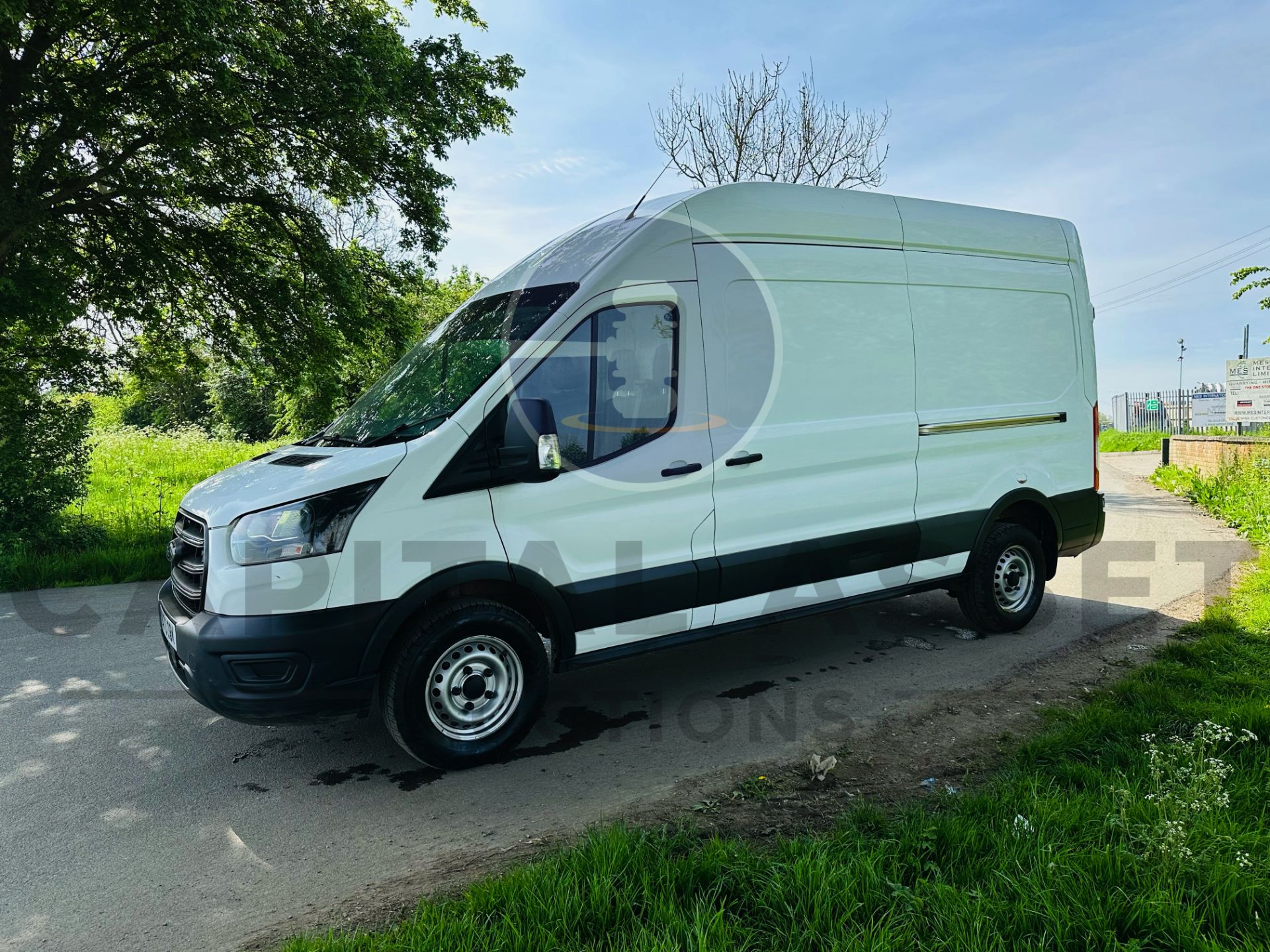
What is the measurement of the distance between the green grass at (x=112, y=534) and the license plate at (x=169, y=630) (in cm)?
528

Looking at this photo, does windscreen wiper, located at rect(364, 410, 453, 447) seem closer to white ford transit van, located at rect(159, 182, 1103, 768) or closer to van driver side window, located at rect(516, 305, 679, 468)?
white ford transit van, located at rect(159, 182, 1103, 768)

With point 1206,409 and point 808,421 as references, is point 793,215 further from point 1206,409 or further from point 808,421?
point 1206,409

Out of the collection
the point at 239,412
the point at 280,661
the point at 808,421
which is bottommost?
the point at 280,661

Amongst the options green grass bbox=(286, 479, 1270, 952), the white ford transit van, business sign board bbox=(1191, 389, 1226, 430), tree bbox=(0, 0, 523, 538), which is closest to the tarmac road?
the white ford transit van

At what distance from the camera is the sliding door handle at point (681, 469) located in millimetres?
4363

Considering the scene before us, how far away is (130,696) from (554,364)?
3513mm

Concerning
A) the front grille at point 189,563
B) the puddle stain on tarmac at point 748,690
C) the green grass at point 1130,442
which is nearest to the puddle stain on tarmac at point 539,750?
the puddle stain on tarmac at point 748,690

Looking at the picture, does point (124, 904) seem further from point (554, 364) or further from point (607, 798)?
point (554, 364)

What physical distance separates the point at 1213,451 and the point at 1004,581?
11.5m

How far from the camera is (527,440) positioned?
3.94 meters

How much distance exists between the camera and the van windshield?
13.5 feet

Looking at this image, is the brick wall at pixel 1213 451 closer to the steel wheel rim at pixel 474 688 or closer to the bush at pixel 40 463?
the steel wheel rim at pixel 474 688

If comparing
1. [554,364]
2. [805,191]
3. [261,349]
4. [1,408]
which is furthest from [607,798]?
[261,349]

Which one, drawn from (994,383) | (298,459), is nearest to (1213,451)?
(994,383)
